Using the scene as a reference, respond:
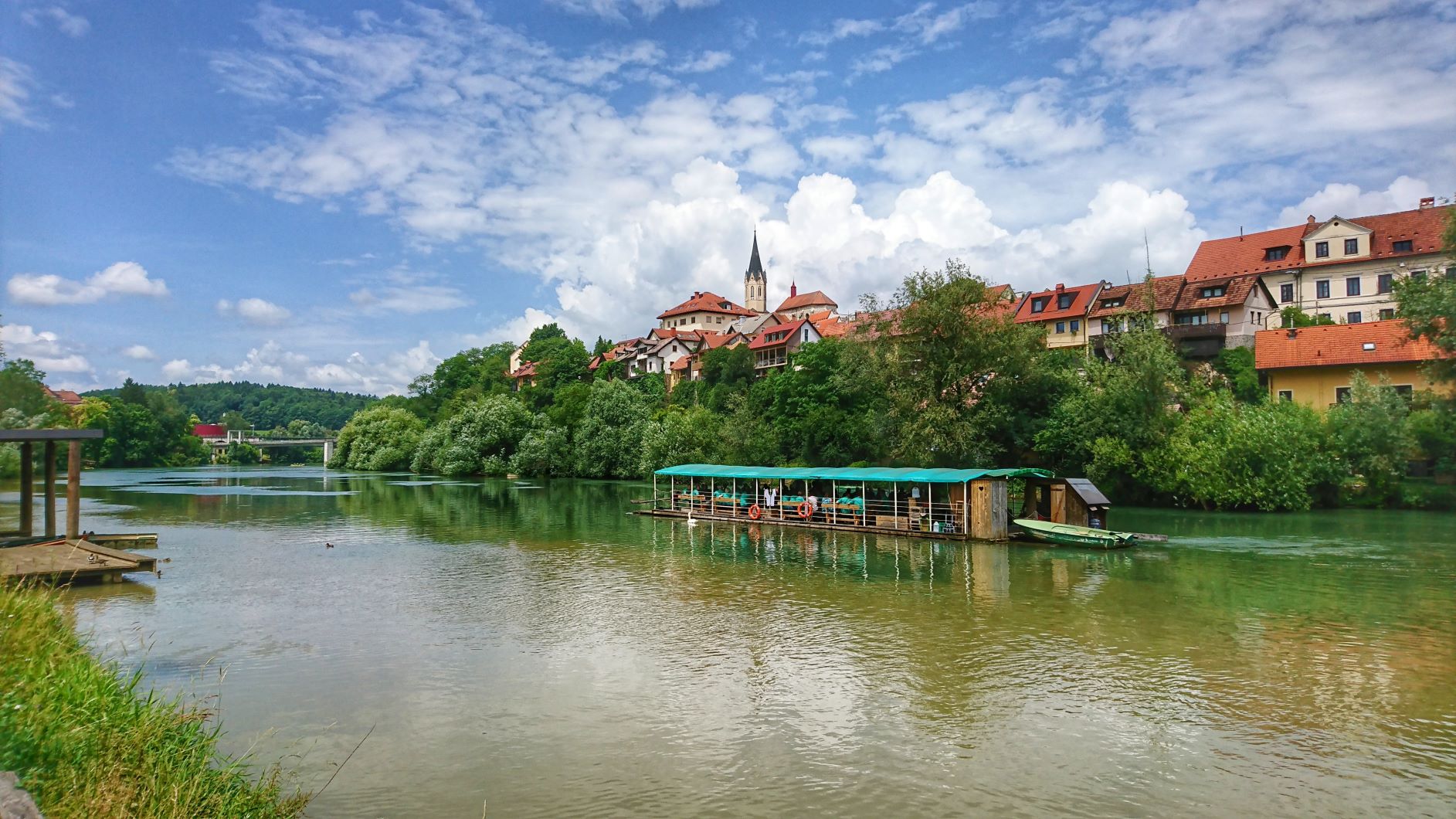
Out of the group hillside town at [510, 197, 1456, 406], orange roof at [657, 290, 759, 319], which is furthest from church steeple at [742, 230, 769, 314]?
hillside town at [510, 197, 1456, 406]

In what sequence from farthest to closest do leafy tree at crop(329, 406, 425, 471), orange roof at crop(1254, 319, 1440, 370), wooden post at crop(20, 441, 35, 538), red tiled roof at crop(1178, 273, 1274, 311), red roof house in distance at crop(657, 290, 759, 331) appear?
red roof house in distance at crop(657, 290, 759, 331) < leafy tree at crop(329, 406, 425, 471) < red tiled roof at crop(1178, 273, 1274, 311) < orange roof at crop(1254, 319, 1440, 370) < wooden post at crop(20, 441, 35, 538)

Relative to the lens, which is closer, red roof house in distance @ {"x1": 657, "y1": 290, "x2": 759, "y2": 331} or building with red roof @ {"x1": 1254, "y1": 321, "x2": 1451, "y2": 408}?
building with red roof @ {"x1": 1254, "y1": 321, "x2": 1451, "y2": 408}

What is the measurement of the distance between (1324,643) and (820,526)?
2348cm

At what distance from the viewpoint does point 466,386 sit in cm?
12862

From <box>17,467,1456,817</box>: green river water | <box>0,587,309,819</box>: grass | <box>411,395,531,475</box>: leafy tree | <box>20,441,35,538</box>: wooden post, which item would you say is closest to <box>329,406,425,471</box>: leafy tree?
<box>411,395,531,475</box>: leafy tree

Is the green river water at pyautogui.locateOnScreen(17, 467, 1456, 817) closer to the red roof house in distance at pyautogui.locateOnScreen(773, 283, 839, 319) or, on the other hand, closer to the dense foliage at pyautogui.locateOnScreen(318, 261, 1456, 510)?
the dense foliage at pyautogui.locateOnScreen(318, 261, 1456, 510)

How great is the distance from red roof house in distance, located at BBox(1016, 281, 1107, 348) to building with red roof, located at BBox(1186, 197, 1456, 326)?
867cm

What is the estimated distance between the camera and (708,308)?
142m

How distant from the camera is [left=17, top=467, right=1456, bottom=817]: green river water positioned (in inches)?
431

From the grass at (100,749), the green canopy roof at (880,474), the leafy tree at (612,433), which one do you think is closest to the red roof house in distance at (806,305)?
the leafy tree at (612,433)

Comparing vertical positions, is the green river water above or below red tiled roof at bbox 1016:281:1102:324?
below

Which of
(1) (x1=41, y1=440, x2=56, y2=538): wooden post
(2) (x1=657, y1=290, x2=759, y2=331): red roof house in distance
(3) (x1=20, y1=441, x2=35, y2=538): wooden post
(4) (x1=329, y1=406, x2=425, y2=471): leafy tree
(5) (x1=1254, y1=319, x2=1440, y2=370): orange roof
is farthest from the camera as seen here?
(2) (x1=657, y1=290, x2=759, y2=331): red roof house in distance

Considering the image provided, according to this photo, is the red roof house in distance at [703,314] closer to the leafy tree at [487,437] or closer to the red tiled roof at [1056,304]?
the leafy tree at [487,437]

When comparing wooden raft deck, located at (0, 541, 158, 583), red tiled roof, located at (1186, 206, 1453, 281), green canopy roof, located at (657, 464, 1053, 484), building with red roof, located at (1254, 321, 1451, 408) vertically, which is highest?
red tiled roof, located at (1186, 206, 1453, 281)
